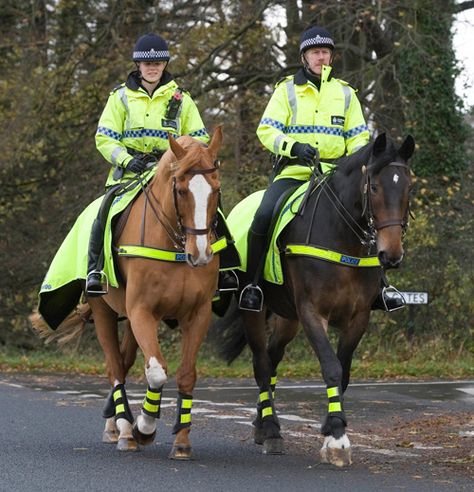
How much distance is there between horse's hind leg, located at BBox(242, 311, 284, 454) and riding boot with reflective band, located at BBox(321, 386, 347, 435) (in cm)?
92

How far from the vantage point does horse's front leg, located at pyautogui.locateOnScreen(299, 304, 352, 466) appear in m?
9.49

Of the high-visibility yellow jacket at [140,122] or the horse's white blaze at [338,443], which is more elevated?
the high-visibility yellow jacket at [140,122]

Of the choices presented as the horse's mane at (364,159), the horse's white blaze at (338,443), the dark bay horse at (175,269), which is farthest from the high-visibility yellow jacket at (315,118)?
the horse's white blaze at (338,443)

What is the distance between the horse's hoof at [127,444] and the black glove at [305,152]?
265 cm

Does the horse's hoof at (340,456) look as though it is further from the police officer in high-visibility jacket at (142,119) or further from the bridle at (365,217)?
the police officer in high-visibility jacket at (142,119)

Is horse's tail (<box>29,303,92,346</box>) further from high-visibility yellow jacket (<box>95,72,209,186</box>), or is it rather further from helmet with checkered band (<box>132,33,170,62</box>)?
helmet with checkered band (<box>132,33,170,62</box>)

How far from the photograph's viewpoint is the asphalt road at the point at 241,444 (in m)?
8.71

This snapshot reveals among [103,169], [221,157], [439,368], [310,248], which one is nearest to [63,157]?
[103,169]

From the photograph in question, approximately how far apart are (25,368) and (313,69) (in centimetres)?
1153

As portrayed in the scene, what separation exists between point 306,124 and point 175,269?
6.68ft

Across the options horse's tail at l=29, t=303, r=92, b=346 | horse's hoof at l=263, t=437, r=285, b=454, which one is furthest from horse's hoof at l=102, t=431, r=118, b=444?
horse's tail at l=29, t=303, r=92, b=346

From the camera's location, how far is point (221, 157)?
2703 centimetres

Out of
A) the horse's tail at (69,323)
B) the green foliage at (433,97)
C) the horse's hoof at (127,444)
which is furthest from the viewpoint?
the green foliage at (433,97)

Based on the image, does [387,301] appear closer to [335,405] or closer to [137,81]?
[335,405]
